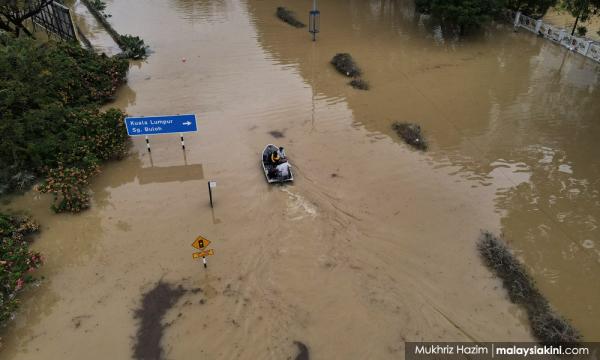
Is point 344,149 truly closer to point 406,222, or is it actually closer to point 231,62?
point 406,222

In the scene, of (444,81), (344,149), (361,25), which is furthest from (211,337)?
(361,25)

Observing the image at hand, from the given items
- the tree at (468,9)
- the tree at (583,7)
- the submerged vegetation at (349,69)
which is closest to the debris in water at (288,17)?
the submerged vegetation at (349,69)

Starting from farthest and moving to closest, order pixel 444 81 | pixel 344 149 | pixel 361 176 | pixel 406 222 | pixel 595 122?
pixel 444 81 → pixel 595 122 → pixel 344 149 → pixel 361 176 → pixel 406 222

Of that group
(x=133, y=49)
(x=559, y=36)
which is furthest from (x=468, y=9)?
(x=133, y=49)

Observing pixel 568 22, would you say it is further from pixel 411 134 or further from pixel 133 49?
pixel 133 49

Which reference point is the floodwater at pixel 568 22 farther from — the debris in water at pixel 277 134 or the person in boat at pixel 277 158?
the person in boat at pixel 277 158

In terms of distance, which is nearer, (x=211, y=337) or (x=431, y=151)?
(x=211, y=337)

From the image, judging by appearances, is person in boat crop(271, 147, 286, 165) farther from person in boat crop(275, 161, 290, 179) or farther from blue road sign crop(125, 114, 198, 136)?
blue road sign crop(125, 114, 198, 136)
